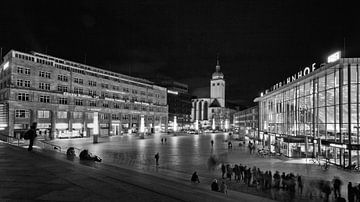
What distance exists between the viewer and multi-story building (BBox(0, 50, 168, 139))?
248ft

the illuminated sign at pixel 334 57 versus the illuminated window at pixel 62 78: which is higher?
the illuminated window at pixel 62 78

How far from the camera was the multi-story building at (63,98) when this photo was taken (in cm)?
7556

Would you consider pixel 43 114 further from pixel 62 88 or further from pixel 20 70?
pixel 20 70

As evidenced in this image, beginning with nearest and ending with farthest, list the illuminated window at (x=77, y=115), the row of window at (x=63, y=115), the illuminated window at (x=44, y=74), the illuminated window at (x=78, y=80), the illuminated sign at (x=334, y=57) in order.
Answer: the illuminated sign at (x=334, y=57) → the row of window at (x=63, y=115) → the illuminated window at (x=44, y=74) → the illuminated window at (x=77, y=115) → the illuminated window at (x=78, y=80)

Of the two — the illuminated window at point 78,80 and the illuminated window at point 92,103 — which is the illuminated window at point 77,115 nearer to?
the illuminated window at point 92,103

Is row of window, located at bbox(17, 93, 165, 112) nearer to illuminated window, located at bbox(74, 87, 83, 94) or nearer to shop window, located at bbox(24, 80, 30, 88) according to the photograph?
shop window, located at bbox(24, 80, 30, 88)

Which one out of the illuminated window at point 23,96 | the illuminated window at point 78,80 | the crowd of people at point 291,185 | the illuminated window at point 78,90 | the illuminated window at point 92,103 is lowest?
the crowd of people at point 291,185

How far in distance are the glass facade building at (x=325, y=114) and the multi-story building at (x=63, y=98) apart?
1863 inches

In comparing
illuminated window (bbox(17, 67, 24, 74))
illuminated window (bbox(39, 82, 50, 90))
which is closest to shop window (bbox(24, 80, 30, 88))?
illuminated window (bbox(17, 67, 24, 74))

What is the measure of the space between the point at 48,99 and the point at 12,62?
14.2 m

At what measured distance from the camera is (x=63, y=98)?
89.4 m

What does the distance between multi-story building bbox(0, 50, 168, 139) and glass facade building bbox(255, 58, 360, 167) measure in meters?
47.3

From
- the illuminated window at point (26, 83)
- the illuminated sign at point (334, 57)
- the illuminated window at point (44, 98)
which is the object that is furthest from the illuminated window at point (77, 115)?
the illuminated sign at point (334, 57)

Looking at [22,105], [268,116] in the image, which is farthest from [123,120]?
[268,116]
